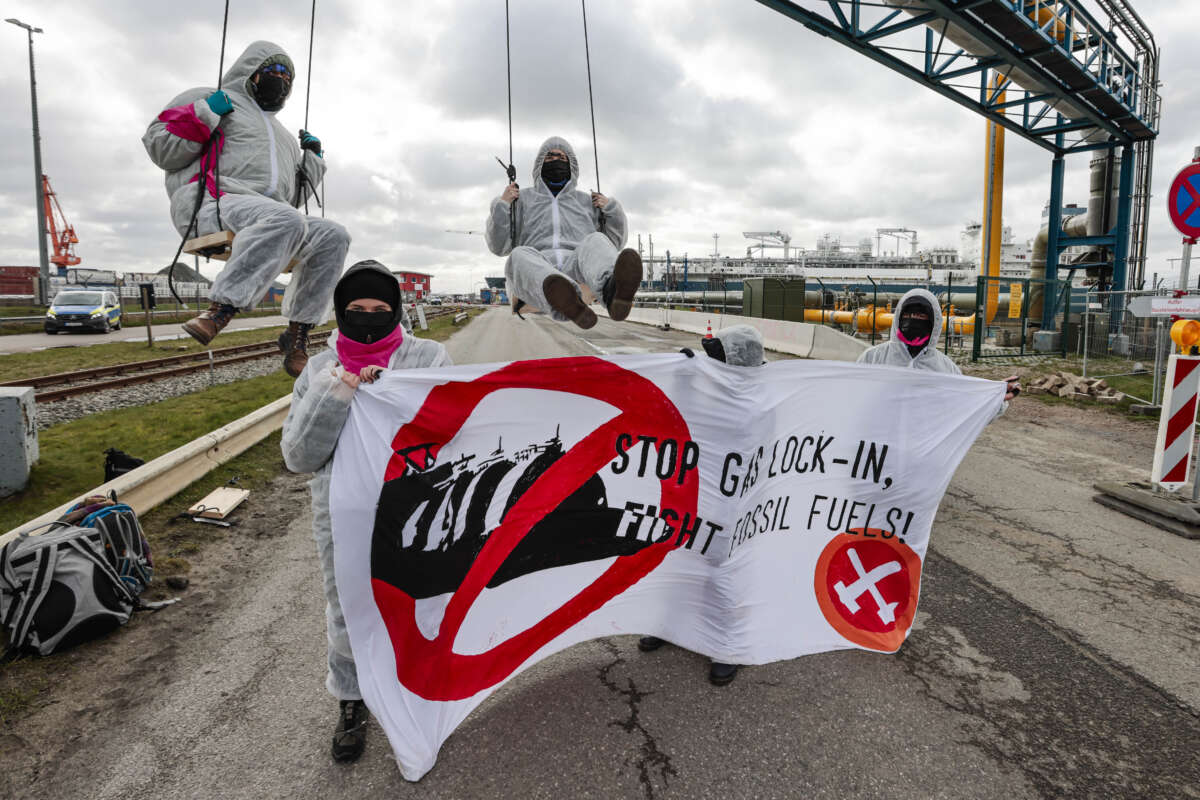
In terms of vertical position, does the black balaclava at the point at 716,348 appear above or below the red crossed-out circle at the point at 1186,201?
below

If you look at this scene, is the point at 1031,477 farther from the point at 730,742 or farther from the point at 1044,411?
the point at 730,742

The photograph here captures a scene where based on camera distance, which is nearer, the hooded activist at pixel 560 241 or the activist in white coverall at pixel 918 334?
the hooded activist at pixel 560 241

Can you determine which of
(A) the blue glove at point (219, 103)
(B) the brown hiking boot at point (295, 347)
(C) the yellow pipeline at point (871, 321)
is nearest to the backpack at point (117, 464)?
(B) the brown hiking boot at point (295, 347)

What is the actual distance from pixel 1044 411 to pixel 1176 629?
7.96 m

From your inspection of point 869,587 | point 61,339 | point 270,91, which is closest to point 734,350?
point 869,587

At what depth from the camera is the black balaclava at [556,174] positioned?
439 centimetres

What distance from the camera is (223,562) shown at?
13.9ft

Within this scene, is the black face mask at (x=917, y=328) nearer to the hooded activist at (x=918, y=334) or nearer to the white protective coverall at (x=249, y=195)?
the hooded activist at (x=918, y=334)

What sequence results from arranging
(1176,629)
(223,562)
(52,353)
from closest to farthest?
(1176,629), (223,562), (52,353)

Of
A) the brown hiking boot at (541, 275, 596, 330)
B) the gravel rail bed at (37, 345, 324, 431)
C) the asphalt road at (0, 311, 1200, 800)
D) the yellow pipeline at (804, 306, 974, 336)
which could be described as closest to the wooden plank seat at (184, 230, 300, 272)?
the brown hiking boot at (541, 275, 596, 330)

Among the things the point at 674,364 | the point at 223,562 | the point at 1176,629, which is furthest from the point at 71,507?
the point at 1176,629

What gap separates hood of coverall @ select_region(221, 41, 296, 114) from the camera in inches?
138

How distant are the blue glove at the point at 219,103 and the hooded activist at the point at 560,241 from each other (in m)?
1.63

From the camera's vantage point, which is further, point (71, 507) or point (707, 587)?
point (71, 507)
